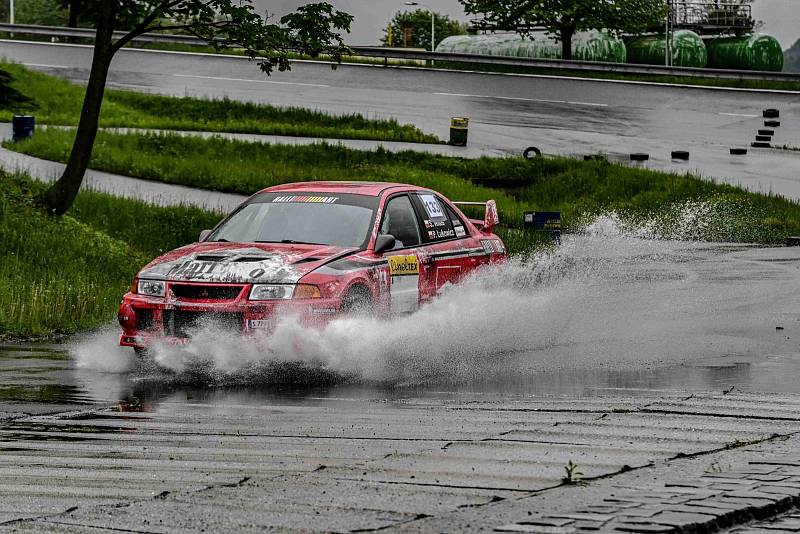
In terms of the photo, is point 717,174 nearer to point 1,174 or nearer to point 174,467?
point 1,174

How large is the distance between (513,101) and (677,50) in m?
12.1

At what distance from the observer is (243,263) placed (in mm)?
11594

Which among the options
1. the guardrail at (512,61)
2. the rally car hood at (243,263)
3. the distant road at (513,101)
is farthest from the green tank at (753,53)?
the rally car hood at (243,263)

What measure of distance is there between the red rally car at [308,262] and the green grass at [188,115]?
2162cm

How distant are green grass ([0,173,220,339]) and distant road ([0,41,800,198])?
14.5 meters

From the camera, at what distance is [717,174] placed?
106 ft

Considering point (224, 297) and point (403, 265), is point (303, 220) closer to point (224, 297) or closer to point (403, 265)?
point (403, 265)

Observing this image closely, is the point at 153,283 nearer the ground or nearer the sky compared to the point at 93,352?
nearer the sky

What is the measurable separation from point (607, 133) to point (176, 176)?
14.4 m

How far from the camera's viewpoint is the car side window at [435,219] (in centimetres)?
1373

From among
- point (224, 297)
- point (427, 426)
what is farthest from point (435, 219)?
point (427, 426)

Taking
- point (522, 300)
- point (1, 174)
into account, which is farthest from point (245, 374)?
point (1, 174)

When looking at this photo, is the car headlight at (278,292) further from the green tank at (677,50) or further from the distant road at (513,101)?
the green tank at (677,50)

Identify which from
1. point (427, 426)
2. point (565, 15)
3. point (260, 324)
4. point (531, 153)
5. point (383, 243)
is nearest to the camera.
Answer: point (427, 426)
